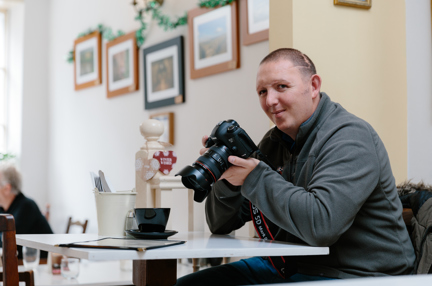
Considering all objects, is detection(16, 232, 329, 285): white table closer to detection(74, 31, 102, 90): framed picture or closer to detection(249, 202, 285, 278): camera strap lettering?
detection(249, 202, 285, 278): camera strap lettering

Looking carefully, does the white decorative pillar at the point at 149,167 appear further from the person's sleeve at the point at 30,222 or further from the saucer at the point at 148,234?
the person's sleeve at the point at 30,222

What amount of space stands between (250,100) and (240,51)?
1.07 ft

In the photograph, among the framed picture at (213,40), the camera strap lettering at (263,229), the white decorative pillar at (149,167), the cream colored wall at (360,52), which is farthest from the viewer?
the framed picture at (213,40)

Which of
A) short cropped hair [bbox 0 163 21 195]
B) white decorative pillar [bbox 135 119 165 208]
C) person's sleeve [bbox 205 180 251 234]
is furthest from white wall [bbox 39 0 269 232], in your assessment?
person's sleeve [bbox 205 180 251 234]

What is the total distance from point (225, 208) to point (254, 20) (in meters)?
1.99

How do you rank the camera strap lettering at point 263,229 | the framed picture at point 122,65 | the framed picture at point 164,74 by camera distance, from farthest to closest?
the framed picture at point 122,65
the framed picture at point 164,74
the camera strap lettering at point 263,229

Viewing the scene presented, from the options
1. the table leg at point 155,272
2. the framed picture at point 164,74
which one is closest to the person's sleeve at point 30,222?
the framed picture at point 164,74

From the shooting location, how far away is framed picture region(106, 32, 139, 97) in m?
4.66

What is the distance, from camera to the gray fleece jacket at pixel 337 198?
Result: 1.36 metres

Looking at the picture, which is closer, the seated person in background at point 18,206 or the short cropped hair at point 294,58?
the short cropped hair at point 294,58

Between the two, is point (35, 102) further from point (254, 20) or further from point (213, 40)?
point (254, 20)

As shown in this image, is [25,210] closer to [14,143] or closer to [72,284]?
[72,284]

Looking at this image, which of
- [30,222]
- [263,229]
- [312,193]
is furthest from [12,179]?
[312,193]

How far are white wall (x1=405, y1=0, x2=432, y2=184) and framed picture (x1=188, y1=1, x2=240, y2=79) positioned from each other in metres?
1.49
